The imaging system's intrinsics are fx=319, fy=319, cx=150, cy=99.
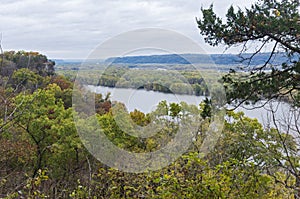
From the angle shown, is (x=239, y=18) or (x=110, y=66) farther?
(x=110, y=66)

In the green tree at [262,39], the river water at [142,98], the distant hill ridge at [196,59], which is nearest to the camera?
the green tree at [262,39]

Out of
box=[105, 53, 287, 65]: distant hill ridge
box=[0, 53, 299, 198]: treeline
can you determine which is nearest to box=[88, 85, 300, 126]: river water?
box=[0, 53, 299, 198]: treeline

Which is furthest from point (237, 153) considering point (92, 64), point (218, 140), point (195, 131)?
point (92, 64)

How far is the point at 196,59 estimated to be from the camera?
5754 millimetres

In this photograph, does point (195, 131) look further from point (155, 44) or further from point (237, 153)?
point (155, 44)

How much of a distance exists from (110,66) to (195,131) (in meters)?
3.88

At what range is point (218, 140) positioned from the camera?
908 cm

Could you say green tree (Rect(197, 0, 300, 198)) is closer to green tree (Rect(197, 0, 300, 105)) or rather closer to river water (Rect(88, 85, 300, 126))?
green tree (Rect(197, 0, 300, 105))

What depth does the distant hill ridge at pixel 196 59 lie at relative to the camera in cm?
443

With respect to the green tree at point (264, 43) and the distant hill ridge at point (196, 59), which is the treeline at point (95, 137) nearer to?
the distant hill ridge at point (196, 59)

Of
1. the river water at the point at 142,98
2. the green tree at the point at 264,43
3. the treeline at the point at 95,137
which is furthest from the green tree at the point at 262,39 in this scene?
the river water at the point at 142,98

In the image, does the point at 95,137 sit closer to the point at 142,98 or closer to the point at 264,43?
the point at 142,98

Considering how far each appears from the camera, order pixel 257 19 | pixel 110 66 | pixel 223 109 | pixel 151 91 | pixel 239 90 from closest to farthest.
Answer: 1. pixel 257 19
2. pixel 239 90
3. pixel 223 109
4. pixel 110 66
5. pixel 151 91

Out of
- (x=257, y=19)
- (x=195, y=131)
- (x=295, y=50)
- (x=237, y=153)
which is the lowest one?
(x=237, y=153)
